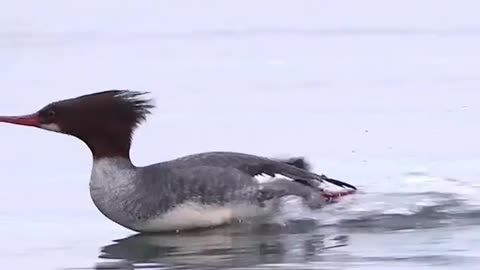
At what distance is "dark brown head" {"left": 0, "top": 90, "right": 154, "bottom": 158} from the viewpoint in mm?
8188

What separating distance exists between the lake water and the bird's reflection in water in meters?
0.02

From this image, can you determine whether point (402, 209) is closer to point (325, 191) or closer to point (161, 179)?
point (325, 191)

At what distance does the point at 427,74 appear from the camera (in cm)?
1266

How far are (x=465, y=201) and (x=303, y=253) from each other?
1.34m

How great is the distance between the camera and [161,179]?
26.4 ft

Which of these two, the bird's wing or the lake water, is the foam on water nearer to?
the lake water

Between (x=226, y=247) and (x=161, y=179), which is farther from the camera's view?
(x=161, y=179)

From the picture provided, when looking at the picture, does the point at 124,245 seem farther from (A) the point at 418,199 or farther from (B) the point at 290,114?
(B) the point at 290,114

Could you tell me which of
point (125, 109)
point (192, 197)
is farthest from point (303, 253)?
point (125, 109)

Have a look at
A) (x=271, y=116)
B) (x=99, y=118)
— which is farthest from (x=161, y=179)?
(x=271, y=116)

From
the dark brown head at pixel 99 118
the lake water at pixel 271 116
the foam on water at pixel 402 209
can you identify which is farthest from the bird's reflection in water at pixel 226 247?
the dark brown head at pixel 99 118

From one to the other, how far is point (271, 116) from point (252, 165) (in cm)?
281

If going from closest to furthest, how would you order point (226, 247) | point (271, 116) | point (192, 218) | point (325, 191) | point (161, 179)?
point (226, 247) < point (192, 218) < point (161, 179) < point (325, 191) < point (271, 116)

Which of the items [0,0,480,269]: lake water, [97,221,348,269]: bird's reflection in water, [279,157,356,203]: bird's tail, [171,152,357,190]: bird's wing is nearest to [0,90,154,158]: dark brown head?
[171,152,357,190]: bird's wing
